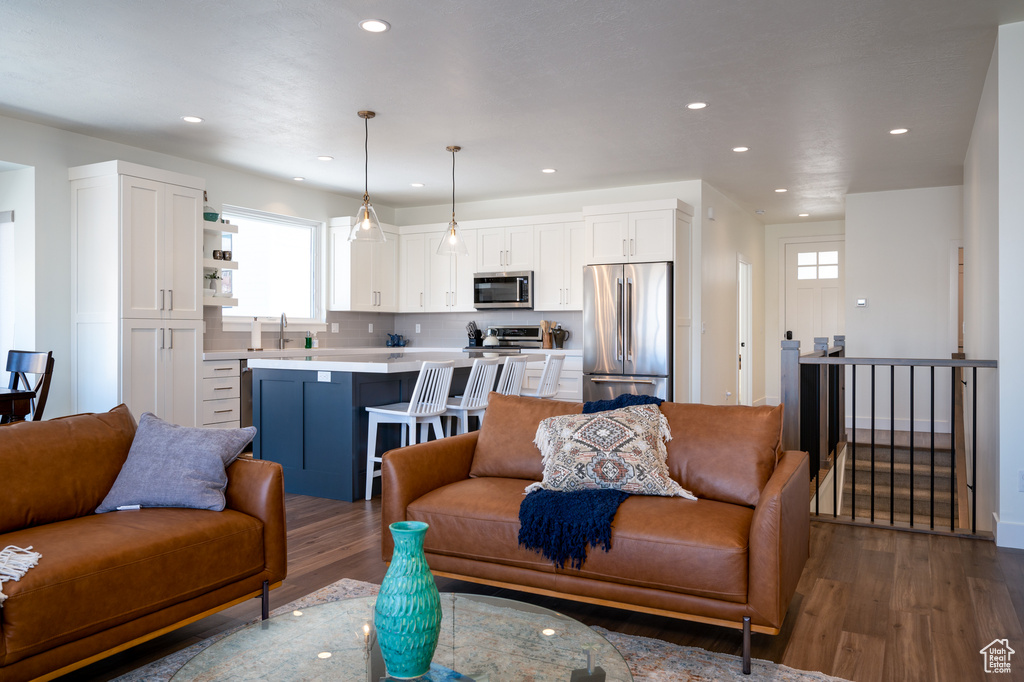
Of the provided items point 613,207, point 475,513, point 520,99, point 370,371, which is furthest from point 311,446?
point 613,207

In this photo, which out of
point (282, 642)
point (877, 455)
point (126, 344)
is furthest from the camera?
point (877, 455)

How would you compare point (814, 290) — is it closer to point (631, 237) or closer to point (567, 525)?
point (631, 237)

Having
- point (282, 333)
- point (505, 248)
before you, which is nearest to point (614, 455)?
point (505, 248)

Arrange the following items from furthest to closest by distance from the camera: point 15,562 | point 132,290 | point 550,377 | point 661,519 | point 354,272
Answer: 1. point 354,272
2. point 550,377
3. point 132,290
4. point 661,519
5. point 15,562

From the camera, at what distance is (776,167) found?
6.59m

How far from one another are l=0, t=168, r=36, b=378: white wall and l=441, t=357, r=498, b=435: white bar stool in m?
3.14

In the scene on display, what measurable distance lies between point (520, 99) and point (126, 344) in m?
3.32

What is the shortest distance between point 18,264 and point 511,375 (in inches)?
148

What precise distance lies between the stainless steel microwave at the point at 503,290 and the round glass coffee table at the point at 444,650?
5.69 m

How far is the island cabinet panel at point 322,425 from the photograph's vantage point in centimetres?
458

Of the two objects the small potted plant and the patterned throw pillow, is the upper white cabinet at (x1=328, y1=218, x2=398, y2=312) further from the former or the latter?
the patterned throw pillow

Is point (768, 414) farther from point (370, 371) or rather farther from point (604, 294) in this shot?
point (604, 294)

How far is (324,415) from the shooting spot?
4676mm

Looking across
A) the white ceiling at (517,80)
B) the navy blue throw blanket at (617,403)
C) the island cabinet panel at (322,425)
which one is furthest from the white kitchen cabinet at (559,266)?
the navy blue throw blanket at (617,403)
